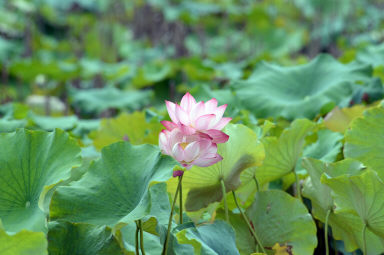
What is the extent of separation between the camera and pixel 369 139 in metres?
0.92

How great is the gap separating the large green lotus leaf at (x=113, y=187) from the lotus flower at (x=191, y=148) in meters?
0.02

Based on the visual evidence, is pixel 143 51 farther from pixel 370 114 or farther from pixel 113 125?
pixel 370 114

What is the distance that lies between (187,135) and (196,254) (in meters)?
0.17

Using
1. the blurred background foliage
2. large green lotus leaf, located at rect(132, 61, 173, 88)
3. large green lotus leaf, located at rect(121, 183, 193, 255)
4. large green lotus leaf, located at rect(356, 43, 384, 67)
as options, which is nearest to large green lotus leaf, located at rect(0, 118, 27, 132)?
the blurred background foliage

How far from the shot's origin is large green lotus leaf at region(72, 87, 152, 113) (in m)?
2.45

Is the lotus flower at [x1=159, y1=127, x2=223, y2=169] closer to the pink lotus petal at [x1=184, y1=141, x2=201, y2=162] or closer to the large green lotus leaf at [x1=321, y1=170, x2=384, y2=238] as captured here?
the pink lotus petal at [x1=184, y1=141, x2=201, y2=162]

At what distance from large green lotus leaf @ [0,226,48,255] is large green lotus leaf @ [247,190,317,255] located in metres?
0.43

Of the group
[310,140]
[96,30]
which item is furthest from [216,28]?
[310,140]

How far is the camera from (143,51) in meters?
A: 4.74

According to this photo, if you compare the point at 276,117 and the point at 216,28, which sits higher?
the point at 276,117

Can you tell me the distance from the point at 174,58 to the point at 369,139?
10.4 ft

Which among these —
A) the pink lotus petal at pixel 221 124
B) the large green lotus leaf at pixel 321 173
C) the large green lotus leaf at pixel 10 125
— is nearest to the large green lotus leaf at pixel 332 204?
the large green lotus leaf at pixel 321 173

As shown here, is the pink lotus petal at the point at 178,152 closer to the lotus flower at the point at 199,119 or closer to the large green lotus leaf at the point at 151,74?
the lotus flower at the point at 199,119

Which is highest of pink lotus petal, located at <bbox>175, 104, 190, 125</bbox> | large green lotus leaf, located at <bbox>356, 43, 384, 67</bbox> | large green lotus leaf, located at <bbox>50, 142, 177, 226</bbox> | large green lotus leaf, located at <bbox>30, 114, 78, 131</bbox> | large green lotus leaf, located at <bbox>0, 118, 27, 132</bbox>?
pink lotus petal, located at <bbox>175, 104, 190, 125</bbox>
